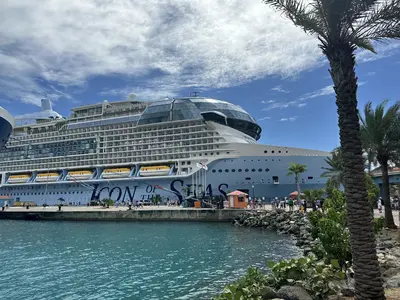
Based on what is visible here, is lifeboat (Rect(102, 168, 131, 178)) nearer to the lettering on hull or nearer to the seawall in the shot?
the lettering on hull

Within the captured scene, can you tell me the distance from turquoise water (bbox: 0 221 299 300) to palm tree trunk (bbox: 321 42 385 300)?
516 cm

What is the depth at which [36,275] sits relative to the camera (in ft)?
41.0

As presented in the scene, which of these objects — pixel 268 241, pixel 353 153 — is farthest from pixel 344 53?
Answer: pixel 268 241

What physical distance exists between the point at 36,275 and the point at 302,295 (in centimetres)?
1064

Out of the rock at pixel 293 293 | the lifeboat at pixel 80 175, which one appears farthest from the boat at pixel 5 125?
the rock at pixel 293 293

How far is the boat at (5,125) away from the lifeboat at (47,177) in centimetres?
1433

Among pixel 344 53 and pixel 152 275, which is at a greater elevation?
A: pixel 344 53

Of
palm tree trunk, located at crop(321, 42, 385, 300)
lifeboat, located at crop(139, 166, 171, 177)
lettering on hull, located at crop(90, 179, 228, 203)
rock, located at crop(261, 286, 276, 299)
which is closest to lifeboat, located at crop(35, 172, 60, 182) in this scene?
lettering on hull, located at crop(90, 179, 228, 203)

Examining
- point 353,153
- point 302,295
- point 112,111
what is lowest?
point 302,295

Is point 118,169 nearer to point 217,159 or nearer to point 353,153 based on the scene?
point 217,159

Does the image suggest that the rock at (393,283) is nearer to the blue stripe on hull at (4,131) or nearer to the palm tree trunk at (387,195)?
the palm tree trunk at (387,195)

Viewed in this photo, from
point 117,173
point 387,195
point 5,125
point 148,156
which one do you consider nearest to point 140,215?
point 148,156

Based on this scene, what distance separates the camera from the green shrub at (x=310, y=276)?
7160mm

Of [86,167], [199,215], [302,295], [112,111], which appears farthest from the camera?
[112,111]
